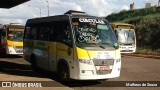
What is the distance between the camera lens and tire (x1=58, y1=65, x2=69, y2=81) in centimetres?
1338

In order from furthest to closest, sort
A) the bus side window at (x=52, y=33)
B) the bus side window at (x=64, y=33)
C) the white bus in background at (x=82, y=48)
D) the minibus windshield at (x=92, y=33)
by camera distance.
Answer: the bus side window at (x=52, y=33), the bus side window at (x=64, y=33), the minibus windshield at (x=92, y=33), the white bus in background at (x=82, y=48)

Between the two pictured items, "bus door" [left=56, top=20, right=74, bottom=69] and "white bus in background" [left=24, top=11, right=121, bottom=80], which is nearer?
"white bus in background" [left=24, top=11, right=121, bottom=80]

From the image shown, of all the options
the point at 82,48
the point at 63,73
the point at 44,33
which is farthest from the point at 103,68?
the point at 44,33

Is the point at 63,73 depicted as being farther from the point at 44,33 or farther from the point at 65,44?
the point at 44,33

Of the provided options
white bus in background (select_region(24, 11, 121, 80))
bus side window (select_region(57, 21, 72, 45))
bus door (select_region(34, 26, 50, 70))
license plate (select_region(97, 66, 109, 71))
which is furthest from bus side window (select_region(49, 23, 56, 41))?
license plate (select_region(97, 66, 109, 71))

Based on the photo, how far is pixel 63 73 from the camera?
13609mm

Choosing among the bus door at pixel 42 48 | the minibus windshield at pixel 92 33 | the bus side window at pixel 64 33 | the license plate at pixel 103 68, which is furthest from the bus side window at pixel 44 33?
the license plate at pixel 103 68

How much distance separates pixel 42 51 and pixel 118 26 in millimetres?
13978

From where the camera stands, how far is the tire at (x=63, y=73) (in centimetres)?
1338

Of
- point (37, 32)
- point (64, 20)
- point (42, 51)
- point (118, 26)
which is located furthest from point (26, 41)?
point (118, 26)

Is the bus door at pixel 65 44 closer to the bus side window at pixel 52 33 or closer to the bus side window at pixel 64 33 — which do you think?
the bus side window at pixel 64 33

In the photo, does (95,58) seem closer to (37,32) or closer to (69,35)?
(69,35)

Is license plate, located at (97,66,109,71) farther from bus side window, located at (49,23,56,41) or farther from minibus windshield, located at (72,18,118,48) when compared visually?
bus side window, located at (49,23,56,41)

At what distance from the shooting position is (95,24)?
1360 centimetres
